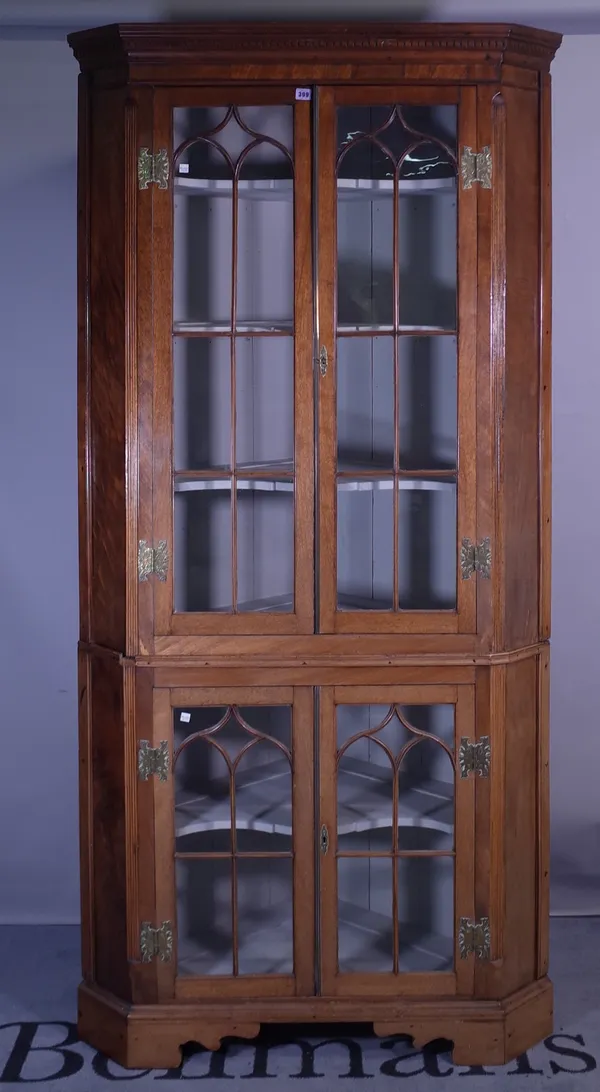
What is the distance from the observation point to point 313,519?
8.16 feet

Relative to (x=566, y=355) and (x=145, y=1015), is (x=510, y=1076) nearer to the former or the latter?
(x=145, y=1015)

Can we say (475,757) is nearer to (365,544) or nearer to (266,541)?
(365,544)

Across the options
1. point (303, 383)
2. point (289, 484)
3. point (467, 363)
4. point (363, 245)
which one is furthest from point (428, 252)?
point (289, 484)

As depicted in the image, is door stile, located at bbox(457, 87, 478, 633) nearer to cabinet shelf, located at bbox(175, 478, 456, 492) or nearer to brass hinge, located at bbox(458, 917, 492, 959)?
cabinet shelf, located at bbox(175, 478, 456, 492)

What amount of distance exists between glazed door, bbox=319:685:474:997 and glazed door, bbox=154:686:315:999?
2.1 inches

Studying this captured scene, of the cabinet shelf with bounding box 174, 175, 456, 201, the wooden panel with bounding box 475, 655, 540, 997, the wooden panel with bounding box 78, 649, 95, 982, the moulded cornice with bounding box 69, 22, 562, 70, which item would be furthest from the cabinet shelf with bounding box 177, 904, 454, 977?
the moulded cornice with bounding box 69, 22, 562, 70

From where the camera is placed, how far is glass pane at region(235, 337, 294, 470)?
2482 millimetres

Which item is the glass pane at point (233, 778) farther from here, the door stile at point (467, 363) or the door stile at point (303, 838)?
the door stile at point (467, 363)

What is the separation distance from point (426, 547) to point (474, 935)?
2.75 ft

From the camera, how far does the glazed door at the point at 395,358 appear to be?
2.44 metres

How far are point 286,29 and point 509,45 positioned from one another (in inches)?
17.9

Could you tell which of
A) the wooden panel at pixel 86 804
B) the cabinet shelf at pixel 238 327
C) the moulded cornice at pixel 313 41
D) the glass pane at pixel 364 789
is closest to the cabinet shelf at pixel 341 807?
the glass pane at pixel 364 789

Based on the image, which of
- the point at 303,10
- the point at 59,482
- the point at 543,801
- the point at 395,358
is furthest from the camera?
the point at 59,482

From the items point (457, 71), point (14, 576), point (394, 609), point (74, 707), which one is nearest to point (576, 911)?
point (394, 609)
